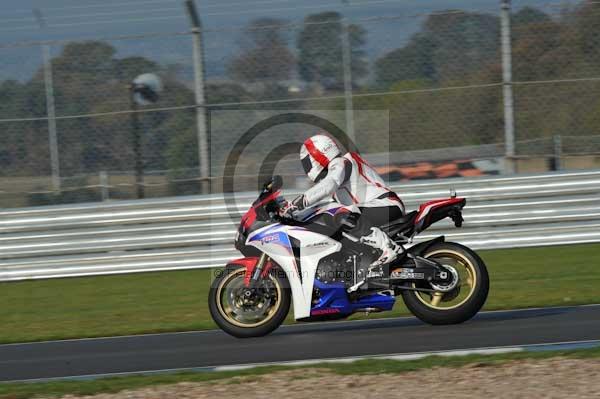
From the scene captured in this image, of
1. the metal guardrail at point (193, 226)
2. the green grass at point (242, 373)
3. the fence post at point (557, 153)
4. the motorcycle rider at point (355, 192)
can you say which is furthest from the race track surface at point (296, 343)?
the fence post at point (557, 153)

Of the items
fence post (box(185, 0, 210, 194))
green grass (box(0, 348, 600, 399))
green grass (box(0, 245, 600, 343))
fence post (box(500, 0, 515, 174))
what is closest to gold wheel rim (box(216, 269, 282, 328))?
green grass (box(0, 245, 600, 343))

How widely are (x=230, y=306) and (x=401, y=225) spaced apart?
4.94 ft

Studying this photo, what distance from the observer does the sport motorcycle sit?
799 cm

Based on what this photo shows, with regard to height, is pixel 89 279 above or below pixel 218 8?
below

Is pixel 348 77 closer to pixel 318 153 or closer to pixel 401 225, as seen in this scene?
pixel 318 153

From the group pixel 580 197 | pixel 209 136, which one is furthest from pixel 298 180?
pixel 580 197

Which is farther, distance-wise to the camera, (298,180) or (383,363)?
(298,180)

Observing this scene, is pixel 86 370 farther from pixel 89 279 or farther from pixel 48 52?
pixel 48 52

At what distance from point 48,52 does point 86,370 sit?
701cm

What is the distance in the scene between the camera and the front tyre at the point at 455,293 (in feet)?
25.5

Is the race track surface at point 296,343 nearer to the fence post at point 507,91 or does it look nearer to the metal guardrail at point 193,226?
the metal guardrail at point 193,226

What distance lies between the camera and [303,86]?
42.0 feet

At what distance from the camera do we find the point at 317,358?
711 cm

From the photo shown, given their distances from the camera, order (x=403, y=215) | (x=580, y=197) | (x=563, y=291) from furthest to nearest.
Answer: (x=580, y=197)
(x=563, y=291)
(x=403, y=215)
